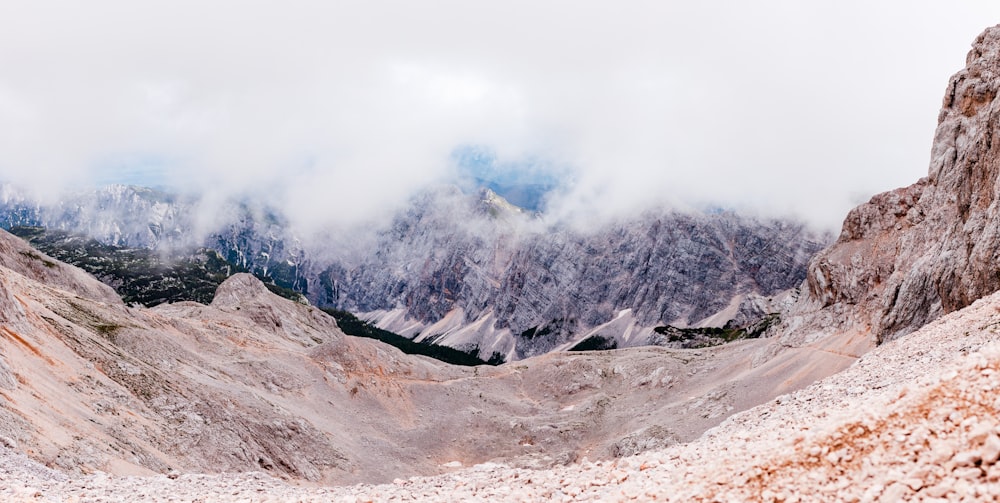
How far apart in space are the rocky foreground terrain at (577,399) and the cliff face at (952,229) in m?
0.34

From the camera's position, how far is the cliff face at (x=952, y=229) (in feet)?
198

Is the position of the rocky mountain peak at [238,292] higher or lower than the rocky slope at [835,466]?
lower

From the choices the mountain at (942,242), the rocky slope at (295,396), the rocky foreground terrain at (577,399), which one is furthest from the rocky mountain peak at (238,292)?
the mountain at (942,242)

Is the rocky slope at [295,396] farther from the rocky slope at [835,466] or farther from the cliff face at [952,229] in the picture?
the rocky slope at [835,466]

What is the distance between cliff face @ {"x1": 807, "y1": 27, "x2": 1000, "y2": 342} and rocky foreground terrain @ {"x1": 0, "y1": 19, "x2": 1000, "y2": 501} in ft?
1.11

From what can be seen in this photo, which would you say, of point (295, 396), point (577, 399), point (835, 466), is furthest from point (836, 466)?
point (577, 399)

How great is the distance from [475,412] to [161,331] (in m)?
52.9

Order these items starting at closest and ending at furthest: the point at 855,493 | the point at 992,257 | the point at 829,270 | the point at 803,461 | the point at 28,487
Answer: the point at 855,493, the point at 803,461, the point at 28,487, the point at 992,257, the point at 829,270

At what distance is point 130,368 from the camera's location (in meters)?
63.2

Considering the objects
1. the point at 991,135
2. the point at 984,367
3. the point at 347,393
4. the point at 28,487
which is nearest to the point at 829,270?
the point at 991,135

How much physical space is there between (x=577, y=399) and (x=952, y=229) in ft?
244

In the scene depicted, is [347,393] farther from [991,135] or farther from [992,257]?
[991,135]

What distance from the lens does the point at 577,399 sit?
124562mm

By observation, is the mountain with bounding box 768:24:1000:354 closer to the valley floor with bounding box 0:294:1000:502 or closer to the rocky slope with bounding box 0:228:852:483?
the rocky slope with bounding box 0:228:852:483
